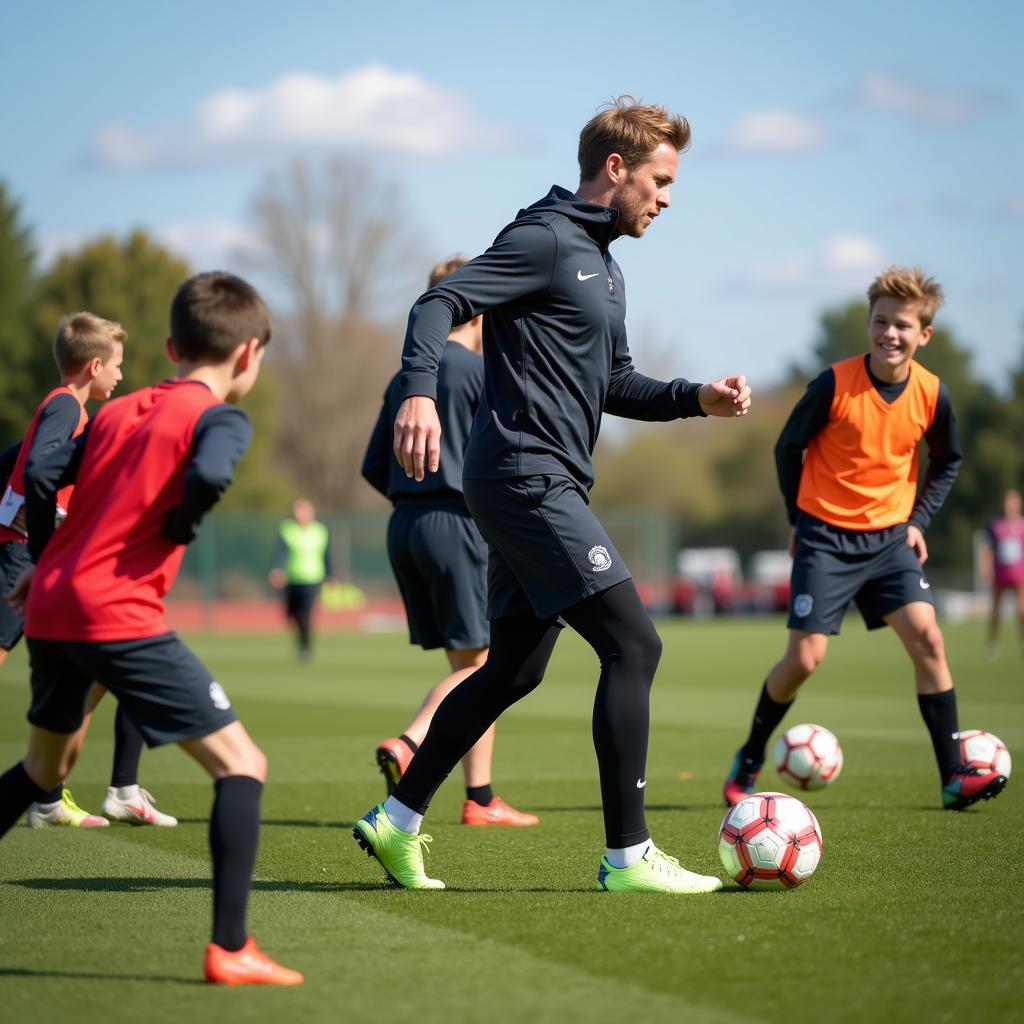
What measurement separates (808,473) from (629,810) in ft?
9.62

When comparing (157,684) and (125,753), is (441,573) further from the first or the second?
(157,684)

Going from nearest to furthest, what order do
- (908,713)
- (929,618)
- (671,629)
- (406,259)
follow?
1. (929,618)
2. (908,713)
3. (671,629)
4. (406,259)

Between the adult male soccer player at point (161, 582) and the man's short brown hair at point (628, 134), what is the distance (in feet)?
5.28

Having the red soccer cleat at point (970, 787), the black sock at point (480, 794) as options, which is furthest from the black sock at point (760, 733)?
the black sock at point (480, 794)

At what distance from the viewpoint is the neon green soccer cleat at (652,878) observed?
4957 millimetres

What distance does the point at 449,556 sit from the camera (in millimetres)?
6988

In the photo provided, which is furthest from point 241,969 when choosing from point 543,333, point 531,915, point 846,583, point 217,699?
point 846,583

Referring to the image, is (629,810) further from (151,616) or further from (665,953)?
(151,616)

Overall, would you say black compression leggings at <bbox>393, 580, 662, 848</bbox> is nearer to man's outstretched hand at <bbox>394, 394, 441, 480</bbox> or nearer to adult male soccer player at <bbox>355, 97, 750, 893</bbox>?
adult male soccer player at <bbox>355, 97, 750, 893</bbox>

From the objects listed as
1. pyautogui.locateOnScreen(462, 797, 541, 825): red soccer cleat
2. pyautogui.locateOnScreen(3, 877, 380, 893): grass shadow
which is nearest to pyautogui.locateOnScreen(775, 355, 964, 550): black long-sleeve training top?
pyautogui.locateOnScreen(462, 797, 541, 825): red soccer cleat

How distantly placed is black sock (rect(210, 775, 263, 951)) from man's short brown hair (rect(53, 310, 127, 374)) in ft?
9.26

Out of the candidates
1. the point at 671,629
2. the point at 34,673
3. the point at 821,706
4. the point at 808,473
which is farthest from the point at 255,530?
the point at 34,673

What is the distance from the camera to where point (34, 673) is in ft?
13.4

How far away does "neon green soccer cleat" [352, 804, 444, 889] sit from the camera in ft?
17.0
